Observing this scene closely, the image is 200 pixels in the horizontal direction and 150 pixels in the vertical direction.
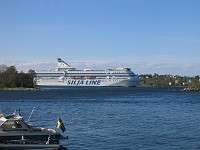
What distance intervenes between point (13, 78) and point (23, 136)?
161 m

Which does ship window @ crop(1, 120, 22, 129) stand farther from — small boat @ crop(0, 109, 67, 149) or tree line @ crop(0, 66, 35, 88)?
tree line @ crop(0, 66, 35, 88)

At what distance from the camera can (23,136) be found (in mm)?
28703

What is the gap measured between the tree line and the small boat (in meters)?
158

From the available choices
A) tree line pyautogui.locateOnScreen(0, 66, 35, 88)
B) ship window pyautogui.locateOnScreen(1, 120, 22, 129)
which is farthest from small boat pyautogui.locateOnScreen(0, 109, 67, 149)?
tree line pyautogui.locateOnScreen(0, 66, 35, 88)

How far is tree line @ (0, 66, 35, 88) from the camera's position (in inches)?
7288

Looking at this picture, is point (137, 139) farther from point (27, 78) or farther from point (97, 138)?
point (27, 78)

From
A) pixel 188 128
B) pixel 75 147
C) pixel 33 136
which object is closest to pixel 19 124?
pixel 33 136

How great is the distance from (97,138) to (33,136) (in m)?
7.89

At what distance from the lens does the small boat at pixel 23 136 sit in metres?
27.9

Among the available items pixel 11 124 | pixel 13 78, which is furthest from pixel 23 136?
pixel 13 78

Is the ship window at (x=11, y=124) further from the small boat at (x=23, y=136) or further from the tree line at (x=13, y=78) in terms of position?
the tree line at (x=13, y=78)

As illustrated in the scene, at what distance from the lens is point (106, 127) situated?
4328cm

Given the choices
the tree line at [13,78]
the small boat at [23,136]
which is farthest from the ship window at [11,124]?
the tree line at [13,78]

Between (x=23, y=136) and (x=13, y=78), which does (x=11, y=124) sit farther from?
(x=13, y=78)
